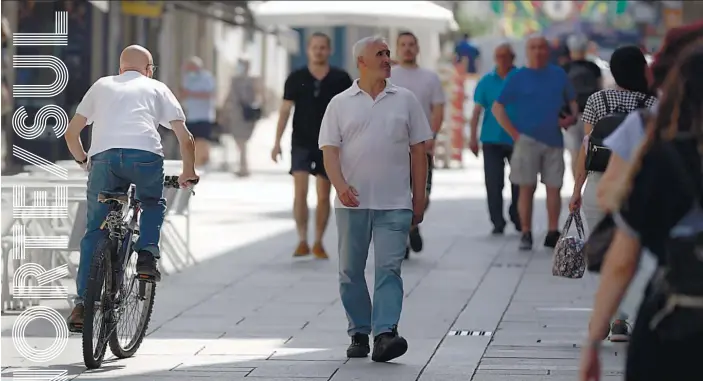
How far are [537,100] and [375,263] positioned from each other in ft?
19.4

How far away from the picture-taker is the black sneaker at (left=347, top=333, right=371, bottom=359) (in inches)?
336

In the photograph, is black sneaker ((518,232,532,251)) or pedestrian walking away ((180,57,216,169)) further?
pedestrian walking away ((180,57,216,169))

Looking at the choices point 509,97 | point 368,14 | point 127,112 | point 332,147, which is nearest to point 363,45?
point 332,147

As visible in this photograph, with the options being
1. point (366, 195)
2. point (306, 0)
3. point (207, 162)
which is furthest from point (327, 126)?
point (207, 162)

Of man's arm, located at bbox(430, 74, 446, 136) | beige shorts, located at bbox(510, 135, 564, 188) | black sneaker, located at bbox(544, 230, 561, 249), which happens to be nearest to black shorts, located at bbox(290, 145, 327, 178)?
man's arm, located at bbox(430, 74, 446, 136)

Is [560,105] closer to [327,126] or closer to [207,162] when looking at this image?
[327,126]

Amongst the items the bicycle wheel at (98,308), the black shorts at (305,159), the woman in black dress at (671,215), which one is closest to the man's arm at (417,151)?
the bicycle wheel at (98,308)

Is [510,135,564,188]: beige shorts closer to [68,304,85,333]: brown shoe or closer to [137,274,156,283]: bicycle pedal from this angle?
[137,274,156,283]: bicycle pedal

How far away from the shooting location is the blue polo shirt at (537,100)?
14203 mm

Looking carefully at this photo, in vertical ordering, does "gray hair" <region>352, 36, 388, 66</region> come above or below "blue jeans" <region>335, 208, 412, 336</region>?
above

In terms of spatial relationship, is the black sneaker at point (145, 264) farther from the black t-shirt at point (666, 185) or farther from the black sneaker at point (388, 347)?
the black t-shirt at point (666, 185)

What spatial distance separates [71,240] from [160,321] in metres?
0.73

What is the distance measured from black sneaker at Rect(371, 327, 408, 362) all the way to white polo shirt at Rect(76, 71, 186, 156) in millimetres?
1467

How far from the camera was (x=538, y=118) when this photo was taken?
14234 mm
